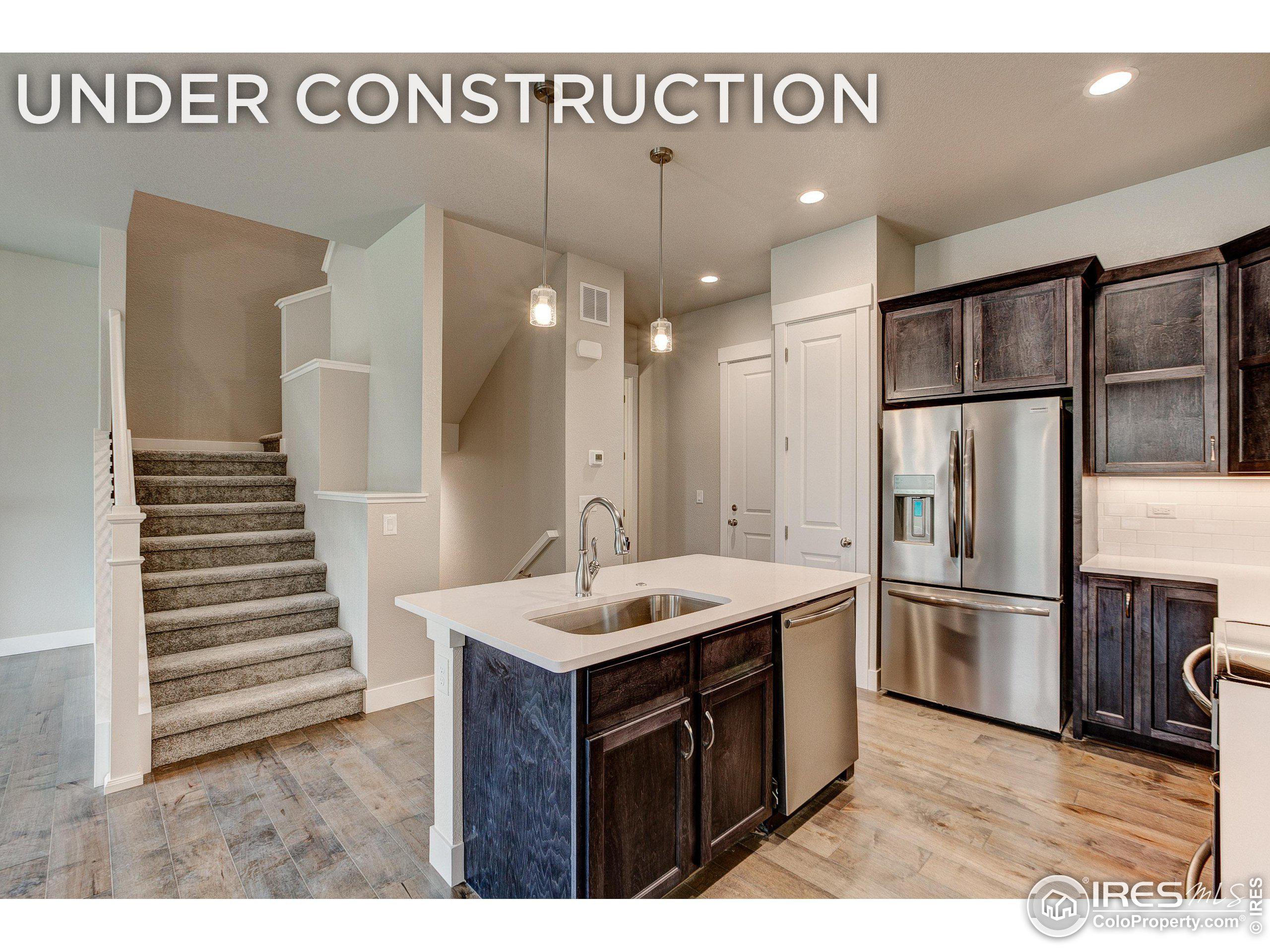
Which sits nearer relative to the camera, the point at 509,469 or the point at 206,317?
the point at 509,469

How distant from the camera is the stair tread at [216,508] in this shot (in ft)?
12.6

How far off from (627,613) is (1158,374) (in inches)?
109

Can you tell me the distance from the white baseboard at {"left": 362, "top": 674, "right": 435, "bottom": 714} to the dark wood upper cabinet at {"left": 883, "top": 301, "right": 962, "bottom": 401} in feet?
10.6

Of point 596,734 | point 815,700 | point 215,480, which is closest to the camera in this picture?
point 596,734

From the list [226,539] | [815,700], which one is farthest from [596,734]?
[226,539]

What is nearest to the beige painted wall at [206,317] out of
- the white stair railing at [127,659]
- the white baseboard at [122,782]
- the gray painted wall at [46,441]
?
the gray painted wall at [46,441]

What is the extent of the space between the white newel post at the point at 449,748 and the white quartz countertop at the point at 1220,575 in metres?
2.38

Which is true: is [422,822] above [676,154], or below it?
below

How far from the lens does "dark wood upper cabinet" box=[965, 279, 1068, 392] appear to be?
3.07 metres

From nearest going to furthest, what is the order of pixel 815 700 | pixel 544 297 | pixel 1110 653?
pixel 815 700, pixel 544 297, pixel 1110 653

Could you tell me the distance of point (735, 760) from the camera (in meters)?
2.02

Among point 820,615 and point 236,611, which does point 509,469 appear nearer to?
point 236,611

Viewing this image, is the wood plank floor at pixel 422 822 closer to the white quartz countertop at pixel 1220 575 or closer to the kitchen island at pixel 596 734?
the kitchen island at pixel 596 734

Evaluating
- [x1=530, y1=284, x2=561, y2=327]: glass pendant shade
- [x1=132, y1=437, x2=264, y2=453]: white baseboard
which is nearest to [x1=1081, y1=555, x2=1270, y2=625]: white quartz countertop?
[x1=530, y1=284, x2=561, y2=327]: glass pendant shade
